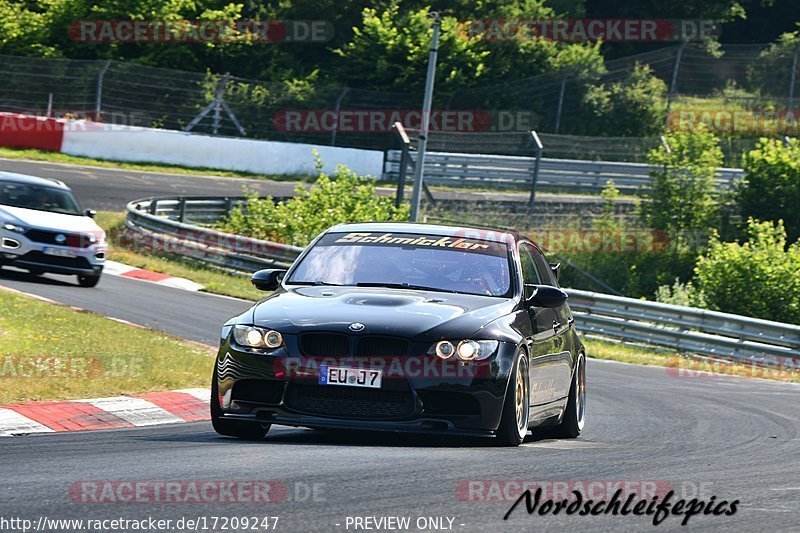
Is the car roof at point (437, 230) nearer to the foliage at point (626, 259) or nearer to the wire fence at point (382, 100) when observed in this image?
the foliage at point (626, 259)

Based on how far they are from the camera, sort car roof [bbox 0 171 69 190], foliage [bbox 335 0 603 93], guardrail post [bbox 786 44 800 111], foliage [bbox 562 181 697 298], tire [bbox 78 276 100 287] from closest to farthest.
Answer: car roof [bbox 0 171 69 190] → tire [bbox 78 276 100 287] → foliage [bbox 562 181 697 298] → guardrail post [bbox 786 44 800 111] → foliage [bbox 335 0 603 93]

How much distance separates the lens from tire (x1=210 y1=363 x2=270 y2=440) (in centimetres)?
817

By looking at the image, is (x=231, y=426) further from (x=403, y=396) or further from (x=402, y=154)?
(x=402, y=154)

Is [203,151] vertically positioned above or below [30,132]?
below

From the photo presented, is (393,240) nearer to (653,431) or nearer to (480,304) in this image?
(480,304)

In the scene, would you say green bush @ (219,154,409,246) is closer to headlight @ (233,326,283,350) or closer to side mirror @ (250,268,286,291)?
side mirror @ (250,268,286,291)

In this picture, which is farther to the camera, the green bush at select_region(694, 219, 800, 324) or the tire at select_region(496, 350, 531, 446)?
the green bush at select_region(694, 219, 800, 324)

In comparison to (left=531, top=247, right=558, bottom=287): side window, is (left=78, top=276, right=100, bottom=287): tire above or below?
below

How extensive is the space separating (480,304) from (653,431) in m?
2.77

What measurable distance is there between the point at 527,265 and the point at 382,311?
191 cm

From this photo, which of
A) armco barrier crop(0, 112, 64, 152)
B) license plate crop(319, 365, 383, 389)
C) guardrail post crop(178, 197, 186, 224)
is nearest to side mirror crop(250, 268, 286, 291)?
license plate crop(319, 365, 383, 389)

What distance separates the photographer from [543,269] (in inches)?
401

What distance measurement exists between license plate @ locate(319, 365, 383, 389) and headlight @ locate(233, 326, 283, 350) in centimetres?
39

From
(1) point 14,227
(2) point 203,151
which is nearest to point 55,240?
(1) point 14,227
